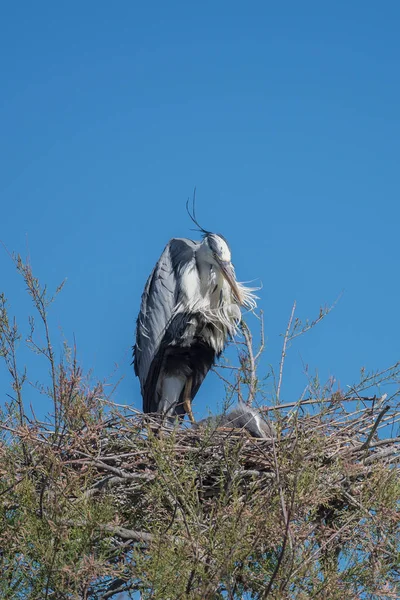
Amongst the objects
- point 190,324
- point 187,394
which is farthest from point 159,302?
point 187,394

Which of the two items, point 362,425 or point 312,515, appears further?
point 362,425

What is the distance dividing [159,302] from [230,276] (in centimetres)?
58

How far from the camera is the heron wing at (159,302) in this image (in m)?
7.77

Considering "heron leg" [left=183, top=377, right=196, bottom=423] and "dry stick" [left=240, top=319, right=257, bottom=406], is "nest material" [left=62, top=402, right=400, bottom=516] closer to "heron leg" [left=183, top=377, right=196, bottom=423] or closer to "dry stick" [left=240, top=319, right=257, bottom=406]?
"dry stick" [left=240, top=319, right=257, bottom=406]

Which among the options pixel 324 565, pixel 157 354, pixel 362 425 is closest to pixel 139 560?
pixel 324 565

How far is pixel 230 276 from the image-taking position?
25.1 feet

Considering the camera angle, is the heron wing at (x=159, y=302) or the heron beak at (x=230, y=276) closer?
the heron beak at (x=230, y=276)

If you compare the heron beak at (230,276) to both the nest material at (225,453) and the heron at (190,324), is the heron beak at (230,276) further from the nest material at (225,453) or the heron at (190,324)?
the nest material at (225,453)

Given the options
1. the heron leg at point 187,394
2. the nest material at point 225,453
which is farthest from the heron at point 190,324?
the nest material at point 225,453

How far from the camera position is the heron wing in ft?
25.5

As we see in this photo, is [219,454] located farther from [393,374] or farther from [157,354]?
[157,354]

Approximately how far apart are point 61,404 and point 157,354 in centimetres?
277

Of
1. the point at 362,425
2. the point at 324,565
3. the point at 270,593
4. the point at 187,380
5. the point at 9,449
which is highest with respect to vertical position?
the point at 187,380

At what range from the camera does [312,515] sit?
5148 mm
